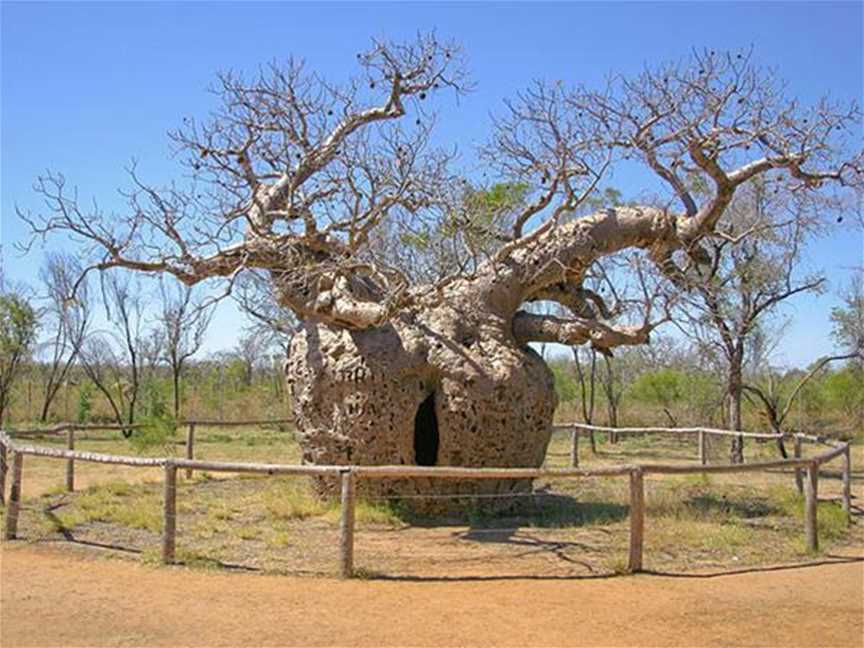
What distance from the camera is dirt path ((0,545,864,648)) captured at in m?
5.57

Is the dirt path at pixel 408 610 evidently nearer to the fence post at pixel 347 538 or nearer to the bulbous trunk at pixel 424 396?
the fence post at pixel 347 538

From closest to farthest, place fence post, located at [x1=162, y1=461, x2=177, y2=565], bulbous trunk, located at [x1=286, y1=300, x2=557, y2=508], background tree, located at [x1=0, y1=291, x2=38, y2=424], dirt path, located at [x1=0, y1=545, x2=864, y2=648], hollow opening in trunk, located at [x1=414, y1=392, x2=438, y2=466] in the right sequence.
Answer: dirt path, located at [x1=0, y1=545, x2=864, y2=648], fence post, located at [x1=162, y1=461, x2=177, y2=565], bulbous trunk, located at [x1=286, y1=300, x2=557, y2=508], hollow opening in trunk, located at [x1=414, y1=392, x2=438, y2=466], background tree, located at [x1=0, y1=291, x2=38, y2=424]

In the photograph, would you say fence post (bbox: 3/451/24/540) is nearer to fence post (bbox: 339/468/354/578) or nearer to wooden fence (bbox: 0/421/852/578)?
wooden fence (bbox: 0/421/852/578)

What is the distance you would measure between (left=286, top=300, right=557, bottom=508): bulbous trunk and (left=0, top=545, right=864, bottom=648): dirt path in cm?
298

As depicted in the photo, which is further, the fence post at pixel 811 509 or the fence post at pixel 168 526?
the fence post at pixel 811 509

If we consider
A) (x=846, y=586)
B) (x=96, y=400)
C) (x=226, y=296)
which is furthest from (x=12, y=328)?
(x=846, y=586)

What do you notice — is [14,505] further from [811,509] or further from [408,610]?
[811,509]

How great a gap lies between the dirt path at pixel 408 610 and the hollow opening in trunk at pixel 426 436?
3976mm

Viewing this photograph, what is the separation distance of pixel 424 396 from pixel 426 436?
987 millimetres

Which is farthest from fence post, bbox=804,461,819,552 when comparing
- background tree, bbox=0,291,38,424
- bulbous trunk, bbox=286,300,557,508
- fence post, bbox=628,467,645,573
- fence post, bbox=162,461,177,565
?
background tree, bbox=0,291,38,424

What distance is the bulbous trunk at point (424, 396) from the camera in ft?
32.2

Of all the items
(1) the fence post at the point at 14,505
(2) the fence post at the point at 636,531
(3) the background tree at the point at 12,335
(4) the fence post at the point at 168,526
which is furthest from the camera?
(3) the background tree at the point at 12,335

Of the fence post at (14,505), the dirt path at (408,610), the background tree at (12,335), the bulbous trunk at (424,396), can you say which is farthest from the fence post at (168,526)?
the background tree at (12,335)

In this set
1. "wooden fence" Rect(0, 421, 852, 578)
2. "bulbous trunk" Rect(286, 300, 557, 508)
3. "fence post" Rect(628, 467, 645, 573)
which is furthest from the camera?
"bulbous trunk" Rect(286, 300, 557, 508)
